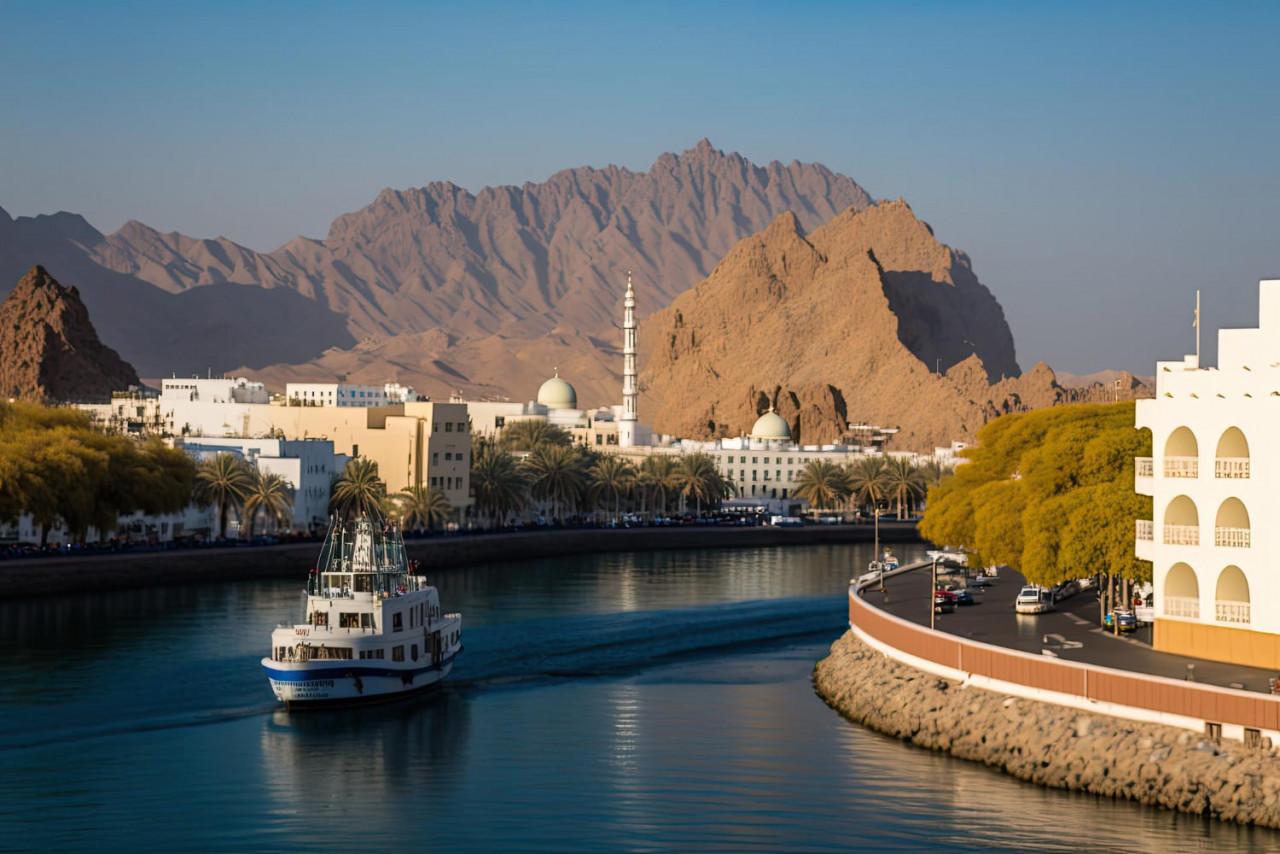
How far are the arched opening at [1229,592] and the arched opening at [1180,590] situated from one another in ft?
4.60

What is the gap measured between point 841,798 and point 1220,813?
11141mm

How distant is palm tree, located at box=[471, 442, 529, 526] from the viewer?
171000 mm

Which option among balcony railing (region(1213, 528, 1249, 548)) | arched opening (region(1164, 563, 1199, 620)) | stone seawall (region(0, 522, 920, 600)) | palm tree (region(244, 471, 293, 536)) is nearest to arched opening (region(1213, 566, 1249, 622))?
balcony railing (region(1213, 528, 1249, 548))

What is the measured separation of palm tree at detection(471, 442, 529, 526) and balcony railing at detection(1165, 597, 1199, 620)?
370 feet

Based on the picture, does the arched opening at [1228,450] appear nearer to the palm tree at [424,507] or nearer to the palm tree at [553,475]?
the palm tree at [424,507]

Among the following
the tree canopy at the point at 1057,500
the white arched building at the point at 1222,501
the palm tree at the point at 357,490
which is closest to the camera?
the white arched building at the point at 1222,501

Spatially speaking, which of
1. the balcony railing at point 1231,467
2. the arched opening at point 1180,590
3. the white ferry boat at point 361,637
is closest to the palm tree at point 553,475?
the white ferry boat at point 361,637

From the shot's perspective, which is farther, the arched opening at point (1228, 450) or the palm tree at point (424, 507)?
the palm tree at point (424, 507)

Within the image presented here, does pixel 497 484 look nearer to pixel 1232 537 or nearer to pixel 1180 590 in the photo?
pixel 1180 590

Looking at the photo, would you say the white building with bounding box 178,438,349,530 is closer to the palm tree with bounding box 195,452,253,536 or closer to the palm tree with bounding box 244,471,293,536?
the palm tree with bounding box 244,471,293,536

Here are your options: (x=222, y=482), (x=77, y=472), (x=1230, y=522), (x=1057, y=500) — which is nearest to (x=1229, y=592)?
(x=1230, y=522)

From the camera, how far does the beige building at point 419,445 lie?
6521 inches

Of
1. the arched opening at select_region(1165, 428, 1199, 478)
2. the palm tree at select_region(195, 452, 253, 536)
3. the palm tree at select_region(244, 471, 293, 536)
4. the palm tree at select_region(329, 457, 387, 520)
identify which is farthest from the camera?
the palm tree at select_region(329, 457, 387, 520)

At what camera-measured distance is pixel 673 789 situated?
55438 mm
